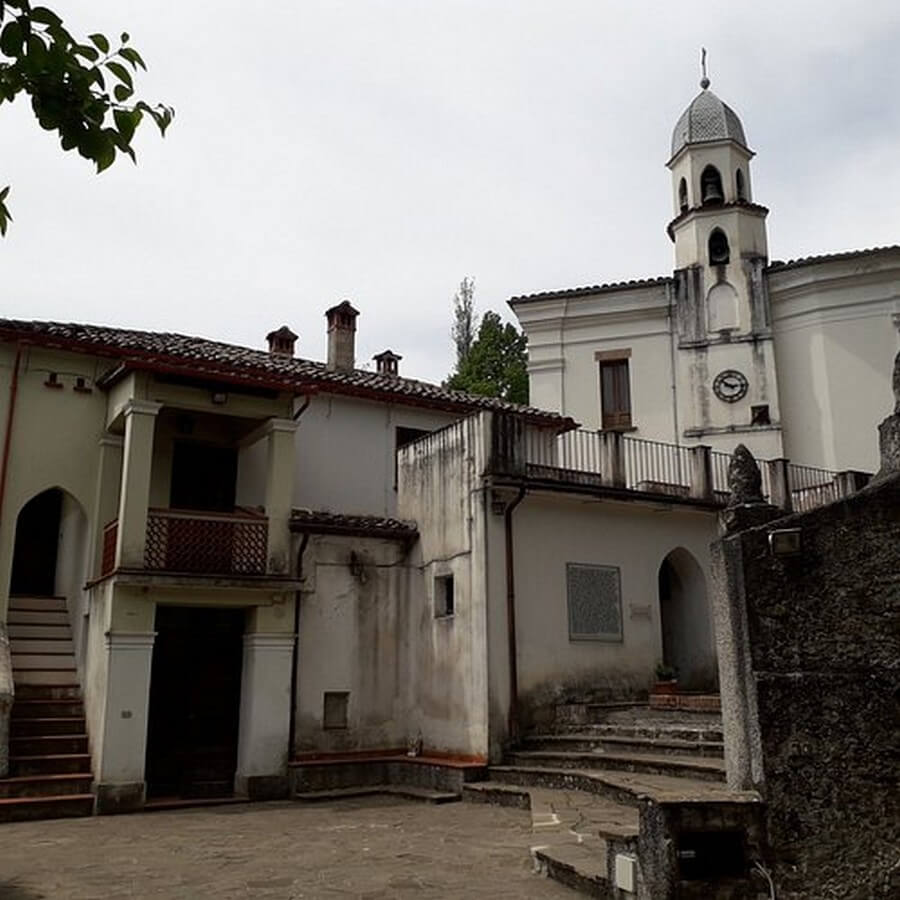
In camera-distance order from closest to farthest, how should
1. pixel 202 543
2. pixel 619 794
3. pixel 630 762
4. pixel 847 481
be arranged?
1. pixel 619 794
2. pixel 630 762
3. pixel 202 543
4. pixel 847 481

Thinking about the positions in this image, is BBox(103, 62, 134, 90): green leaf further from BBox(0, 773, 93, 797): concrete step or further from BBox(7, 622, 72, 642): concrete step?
BBox(7, 622, 72, 642): concrete step

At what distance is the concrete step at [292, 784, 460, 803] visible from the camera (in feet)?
42.1

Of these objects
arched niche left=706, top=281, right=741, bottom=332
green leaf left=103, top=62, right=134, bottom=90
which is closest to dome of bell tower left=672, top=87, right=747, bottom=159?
arched niche left=706, top=281, right=741, bottom=332

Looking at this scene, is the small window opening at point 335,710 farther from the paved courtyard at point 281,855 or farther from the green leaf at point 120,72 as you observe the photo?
the green leaf at point 120,72

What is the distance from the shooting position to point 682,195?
955 inches

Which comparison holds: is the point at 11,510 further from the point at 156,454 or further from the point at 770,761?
the point at 770,761

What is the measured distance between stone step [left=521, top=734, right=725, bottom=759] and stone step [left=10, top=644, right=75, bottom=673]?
715cm

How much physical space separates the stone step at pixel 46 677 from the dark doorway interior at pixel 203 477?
10.4 ft

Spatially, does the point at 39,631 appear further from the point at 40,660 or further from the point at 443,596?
the point at 443,596

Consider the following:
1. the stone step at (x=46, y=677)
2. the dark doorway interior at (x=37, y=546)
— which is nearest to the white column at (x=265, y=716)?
the stone step at (x=46, y=677)

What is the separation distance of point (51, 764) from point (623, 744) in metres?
7.73

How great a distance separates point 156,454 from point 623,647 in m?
8.35

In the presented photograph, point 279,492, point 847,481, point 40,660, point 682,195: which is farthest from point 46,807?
point 682,195

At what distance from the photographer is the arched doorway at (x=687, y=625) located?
16.2m
